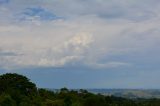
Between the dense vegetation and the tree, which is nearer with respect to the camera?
the dense vegetation

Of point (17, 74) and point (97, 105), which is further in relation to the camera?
point (17, 74)

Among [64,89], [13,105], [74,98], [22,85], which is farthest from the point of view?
[64,89]

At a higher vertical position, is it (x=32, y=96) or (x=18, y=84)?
(x=18, y=84)

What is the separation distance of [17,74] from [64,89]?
17.2m

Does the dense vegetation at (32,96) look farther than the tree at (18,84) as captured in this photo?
No

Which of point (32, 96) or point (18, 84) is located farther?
point (18, 84)

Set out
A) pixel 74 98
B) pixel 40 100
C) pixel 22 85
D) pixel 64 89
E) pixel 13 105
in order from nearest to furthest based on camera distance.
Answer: pixel 13 105
pixel 40 100
pixel 74 98
pixel 22 85
pixel 64 89

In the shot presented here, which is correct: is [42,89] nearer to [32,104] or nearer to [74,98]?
[74,98]

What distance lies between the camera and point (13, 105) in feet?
330

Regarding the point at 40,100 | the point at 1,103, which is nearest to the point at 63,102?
the point at 40,100

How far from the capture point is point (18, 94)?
386 feet

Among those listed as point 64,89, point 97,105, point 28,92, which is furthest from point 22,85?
point 97,105

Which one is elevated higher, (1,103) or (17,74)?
(17,74)

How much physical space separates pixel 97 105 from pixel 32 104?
78.4 feet
